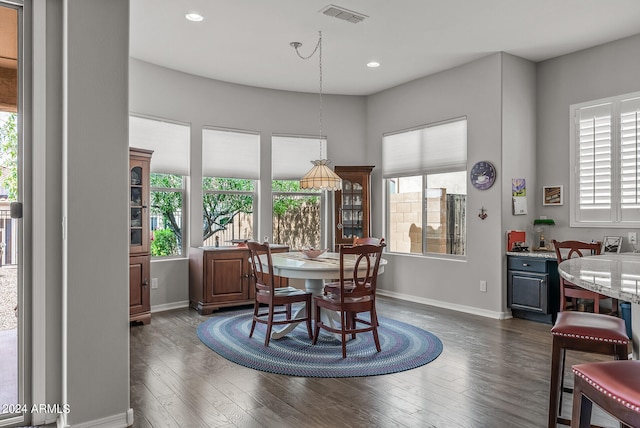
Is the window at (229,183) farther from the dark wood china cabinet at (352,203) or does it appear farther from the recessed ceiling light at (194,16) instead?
the recessed ceiling light at (194,16)

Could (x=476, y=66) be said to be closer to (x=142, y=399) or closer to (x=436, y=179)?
(x=436, y=179)

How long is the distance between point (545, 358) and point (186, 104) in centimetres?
497

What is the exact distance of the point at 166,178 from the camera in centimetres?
564

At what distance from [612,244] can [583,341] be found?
312cm

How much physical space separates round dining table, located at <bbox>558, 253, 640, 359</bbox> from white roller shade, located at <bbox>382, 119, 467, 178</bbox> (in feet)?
11.5

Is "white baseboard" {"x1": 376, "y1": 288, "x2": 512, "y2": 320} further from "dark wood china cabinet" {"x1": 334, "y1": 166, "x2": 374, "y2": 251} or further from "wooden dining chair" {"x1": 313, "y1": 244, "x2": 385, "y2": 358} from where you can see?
"wooden dining chair" {"x1": 313, "y1": 244, "x2": 385, "y2": 358}

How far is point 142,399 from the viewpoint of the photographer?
112 inches

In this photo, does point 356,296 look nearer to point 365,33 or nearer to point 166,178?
point 365,33

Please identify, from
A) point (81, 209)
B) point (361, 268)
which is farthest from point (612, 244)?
point (81, 209)

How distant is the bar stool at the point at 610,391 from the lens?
4.23 feet

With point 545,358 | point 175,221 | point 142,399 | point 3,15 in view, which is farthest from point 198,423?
point 175,221

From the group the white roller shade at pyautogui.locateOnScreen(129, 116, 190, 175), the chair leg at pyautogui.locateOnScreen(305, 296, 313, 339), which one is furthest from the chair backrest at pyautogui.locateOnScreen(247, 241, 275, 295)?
the white roller shade at pyautogui.locateOnScreen(129, 116, 190, 175)

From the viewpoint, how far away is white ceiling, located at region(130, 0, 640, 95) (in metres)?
3.96

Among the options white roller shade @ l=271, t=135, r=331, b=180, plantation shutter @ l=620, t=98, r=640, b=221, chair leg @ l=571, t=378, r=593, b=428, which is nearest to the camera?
chair leg @ l=571, t=378, r=593, b=428
